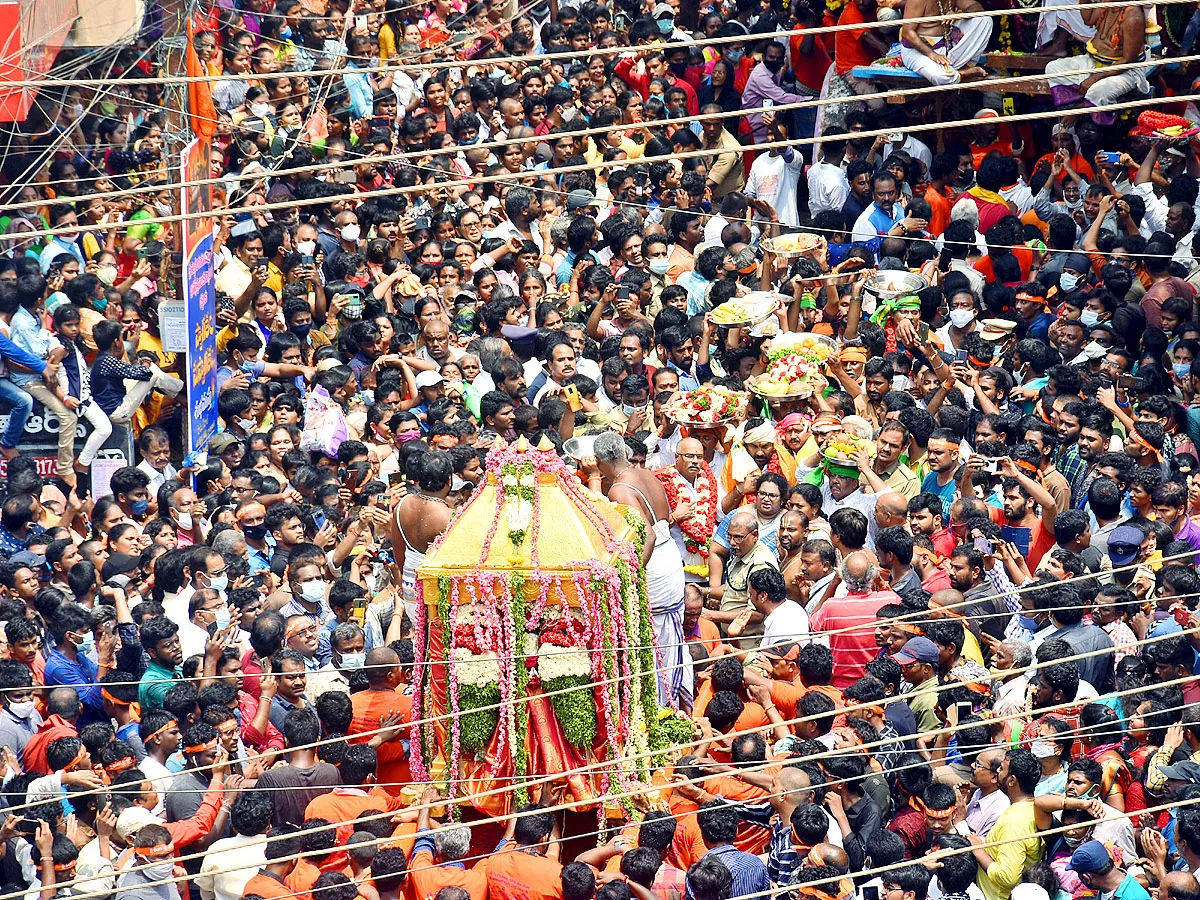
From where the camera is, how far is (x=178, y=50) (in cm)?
1288

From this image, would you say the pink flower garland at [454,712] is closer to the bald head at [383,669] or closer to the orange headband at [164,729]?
the bald head at [383,669]

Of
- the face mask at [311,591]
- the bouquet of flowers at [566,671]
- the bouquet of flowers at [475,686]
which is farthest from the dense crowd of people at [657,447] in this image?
the bouquet of flowers at [566,671]

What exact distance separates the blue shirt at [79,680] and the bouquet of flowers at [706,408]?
343 cm

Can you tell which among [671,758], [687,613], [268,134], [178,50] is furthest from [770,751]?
[268,134]

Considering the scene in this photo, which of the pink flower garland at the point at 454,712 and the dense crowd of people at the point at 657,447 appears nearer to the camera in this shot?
the dense crowd of people at the point at 657,447

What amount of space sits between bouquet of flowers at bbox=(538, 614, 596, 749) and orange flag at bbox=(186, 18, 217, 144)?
4880mm

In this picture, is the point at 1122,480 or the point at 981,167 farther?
the point at 981,167

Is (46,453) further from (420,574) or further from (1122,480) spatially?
(1122,480)

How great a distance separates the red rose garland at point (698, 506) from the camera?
11141mm

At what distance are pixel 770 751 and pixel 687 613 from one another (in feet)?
4.80

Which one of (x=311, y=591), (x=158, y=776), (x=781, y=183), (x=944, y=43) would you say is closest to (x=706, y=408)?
(x=311, y=591)

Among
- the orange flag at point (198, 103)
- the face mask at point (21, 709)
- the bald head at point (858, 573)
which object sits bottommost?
the face mask at point (21, 709)

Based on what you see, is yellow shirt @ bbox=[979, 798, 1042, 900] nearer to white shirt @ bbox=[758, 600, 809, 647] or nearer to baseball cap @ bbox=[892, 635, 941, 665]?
baseball cap @ bbox=[892, 635, 941, 665]

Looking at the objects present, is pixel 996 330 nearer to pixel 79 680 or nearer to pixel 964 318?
pixel 964 318
